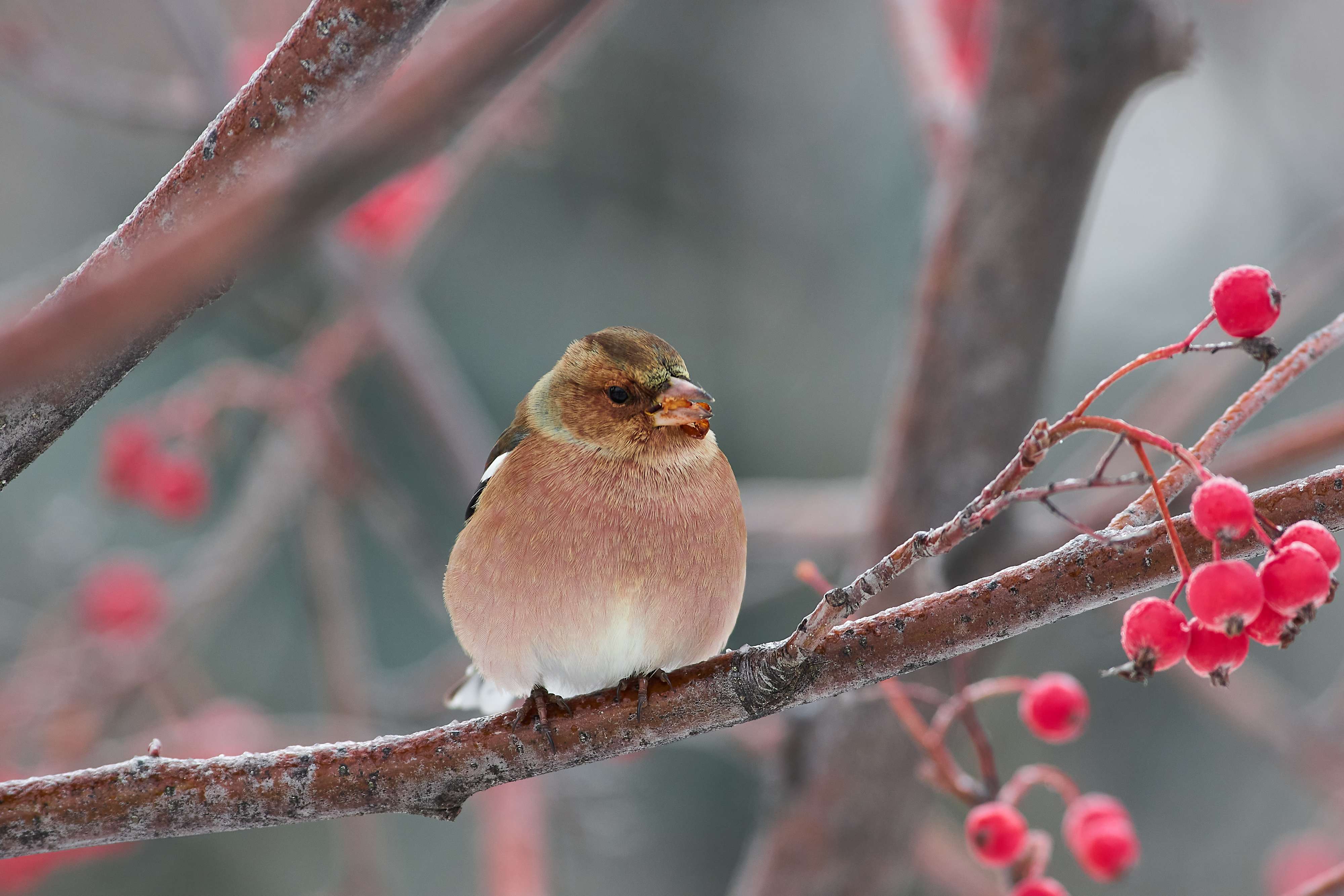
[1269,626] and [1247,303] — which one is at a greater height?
[1247,303]

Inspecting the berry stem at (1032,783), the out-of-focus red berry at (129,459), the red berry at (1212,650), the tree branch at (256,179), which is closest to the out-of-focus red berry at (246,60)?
the out-of-focus red berry at (129,459)

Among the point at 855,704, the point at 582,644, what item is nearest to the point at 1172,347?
the point at 582,644

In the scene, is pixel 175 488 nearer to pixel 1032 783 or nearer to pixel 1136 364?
pixel 1032 783

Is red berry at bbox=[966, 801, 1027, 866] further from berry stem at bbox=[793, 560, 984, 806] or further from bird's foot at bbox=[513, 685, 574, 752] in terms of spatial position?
bird's foot at bbox=[513, 685, 574, 752]

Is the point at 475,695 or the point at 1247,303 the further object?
the point at 475,695

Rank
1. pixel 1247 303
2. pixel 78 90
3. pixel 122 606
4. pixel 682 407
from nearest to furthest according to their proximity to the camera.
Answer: pixel 1247 303 → pixel 682 407 → pixel 78 90 → pixel 122 606

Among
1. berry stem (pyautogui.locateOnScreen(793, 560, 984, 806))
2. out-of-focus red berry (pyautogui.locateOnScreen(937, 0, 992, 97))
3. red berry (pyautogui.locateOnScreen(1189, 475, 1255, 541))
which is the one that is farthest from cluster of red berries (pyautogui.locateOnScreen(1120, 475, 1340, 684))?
out-of-focus red berry (pyautogui.locateOnScreen(937, 0, 992, 97))

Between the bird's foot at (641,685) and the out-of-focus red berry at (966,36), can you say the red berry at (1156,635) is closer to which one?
the bird's foot at (641,685)

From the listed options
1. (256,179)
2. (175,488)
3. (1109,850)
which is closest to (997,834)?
(1109,850)
